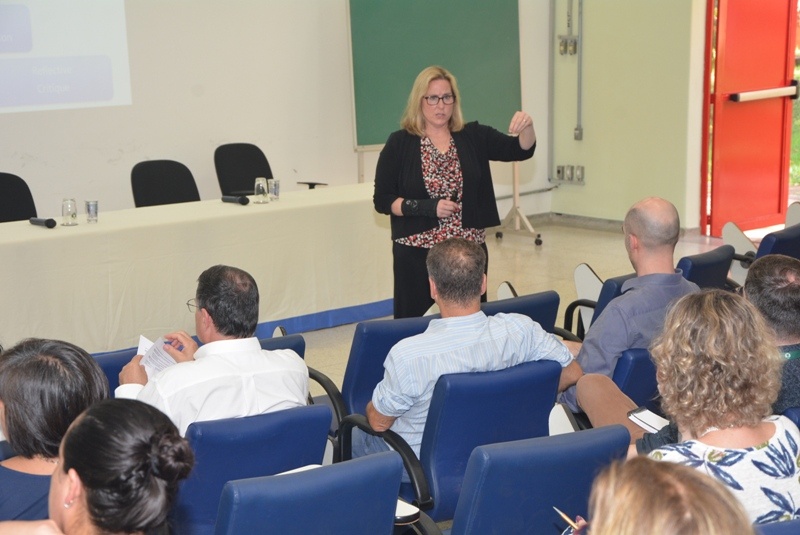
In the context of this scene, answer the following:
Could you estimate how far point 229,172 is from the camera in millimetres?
6703

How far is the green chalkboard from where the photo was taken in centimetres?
752

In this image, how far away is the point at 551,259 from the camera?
25.4 ft

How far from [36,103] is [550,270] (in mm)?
3884

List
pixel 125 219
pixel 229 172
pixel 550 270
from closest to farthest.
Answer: pixel 125 219, pixel 229 172, pixel 550 270

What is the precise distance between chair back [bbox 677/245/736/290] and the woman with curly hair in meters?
1.90

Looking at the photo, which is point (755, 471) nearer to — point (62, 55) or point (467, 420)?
point (467, 420)

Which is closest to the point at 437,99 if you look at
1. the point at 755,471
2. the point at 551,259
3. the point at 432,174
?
the point at 432,174

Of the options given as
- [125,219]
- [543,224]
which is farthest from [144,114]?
[543,224]

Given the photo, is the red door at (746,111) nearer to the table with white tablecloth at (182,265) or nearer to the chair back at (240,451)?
the table with white tablecloth at (182,265)

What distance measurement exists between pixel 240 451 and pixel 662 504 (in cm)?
141

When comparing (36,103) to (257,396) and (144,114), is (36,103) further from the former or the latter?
(257,396)

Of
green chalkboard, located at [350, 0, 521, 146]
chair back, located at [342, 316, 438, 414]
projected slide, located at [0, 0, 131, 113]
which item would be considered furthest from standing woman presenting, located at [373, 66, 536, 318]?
green chalkboard, located at [350, 0, 521, 146]

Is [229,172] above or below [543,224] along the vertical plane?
above

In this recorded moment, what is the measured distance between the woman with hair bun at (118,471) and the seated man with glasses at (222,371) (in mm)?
969
